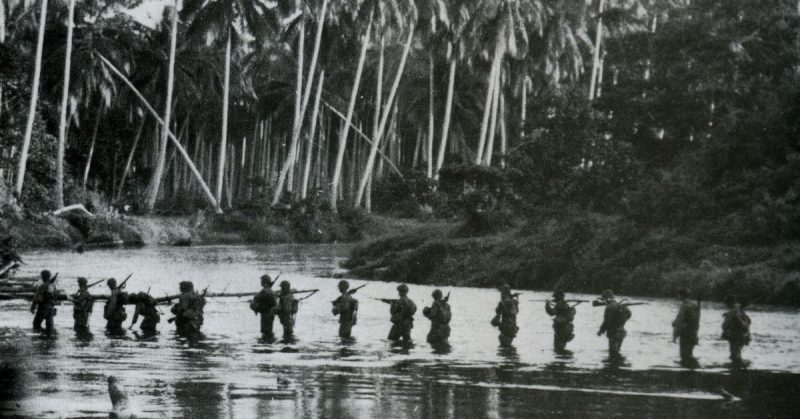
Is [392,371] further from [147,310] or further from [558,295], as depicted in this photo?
[147,310]

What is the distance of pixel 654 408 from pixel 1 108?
127ft

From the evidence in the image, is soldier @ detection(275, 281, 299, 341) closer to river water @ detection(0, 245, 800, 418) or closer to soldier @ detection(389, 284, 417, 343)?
river water @ detection(0, 245, 800, 418)

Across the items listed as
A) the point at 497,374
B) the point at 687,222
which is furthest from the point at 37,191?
the point at 497,374

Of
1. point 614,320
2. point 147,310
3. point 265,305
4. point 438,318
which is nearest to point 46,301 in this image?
point 147,310

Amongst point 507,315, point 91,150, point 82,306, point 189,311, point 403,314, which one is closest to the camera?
point 507,315

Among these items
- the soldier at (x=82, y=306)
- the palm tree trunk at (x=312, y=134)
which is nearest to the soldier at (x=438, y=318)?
the soldier at (x=82, y=306)

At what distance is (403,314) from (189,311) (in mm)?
4018

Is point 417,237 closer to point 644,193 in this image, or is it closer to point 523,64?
point 644,193

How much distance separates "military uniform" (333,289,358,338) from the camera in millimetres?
20428

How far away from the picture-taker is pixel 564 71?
67.9 meters

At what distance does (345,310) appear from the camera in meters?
20.5

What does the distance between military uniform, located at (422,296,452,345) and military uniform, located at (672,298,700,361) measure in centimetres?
403

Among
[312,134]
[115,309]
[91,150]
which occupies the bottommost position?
[115,309]

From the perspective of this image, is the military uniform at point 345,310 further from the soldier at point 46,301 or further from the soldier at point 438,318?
the soldier at point 46,301
